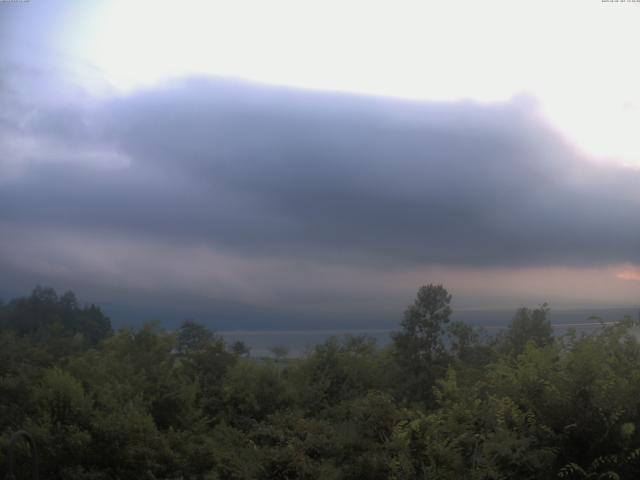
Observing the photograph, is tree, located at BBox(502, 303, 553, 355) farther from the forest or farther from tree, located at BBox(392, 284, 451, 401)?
tree, located at BBox(392, 284, 451, 401)

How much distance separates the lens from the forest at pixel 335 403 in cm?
829

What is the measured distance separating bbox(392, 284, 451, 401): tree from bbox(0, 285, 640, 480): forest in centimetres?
3

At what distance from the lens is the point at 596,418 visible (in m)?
8.09

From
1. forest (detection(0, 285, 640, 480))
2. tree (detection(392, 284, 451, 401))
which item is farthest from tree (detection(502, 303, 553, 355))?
tree (detection(392, 284, 451, 401))

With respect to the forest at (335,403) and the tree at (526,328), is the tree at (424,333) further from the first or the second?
the tree at (526,328)

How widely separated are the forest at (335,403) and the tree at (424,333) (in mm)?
34

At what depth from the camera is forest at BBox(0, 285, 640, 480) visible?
326 inches

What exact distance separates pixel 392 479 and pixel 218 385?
25.5ft

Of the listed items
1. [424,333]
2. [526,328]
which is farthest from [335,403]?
[526,328]

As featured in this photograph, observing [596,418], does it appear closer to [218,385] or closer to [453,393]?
[453,393]

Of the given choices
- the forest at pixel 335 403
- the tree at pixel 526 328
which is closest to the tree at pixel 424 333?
the forest at pixel 335 403

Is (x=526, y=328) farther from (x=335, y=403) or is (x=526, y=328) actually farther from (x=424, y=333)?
(x=335, y=403)

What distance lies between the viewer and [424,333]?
52.6 feet

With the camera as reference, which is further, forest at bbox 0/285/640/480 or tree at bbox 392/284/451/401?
tree at bbox 392/284/451/401
